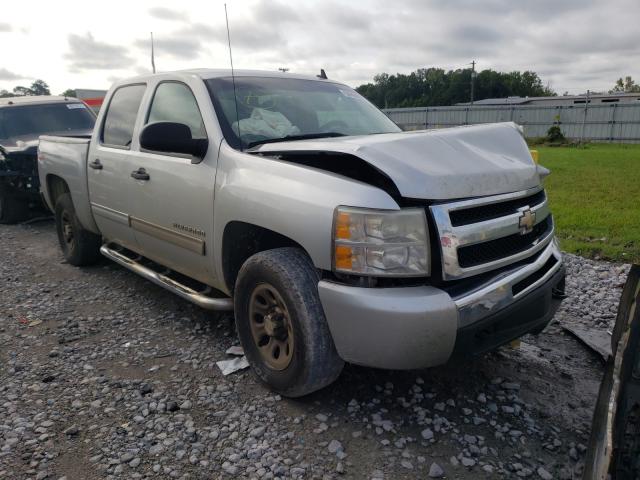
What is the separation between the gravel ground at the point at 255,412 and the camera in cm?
239

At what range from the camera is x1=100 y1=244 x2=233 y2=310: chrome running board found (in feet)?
10.8

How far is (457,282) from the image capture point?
2.46m

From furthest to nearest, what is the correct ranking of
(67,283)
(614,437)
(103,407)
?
(67,283) → (103,407) → (614,437)

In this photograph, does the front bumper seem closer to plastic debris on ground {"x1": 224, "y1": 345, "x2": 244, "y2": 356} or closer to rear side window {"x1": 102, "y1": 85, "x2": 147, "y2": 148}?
plastic debris on ground {"x1": 224, "y1": 345, "x2": 244, "y2": 356}

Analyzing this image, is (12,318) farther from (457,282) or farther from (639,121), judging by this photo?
(639,121)

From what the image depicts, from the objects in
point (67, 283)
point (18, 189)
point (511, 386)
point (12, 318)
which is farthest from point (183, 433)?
point (18, 189)

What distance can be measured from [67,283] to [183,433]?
3187 mm

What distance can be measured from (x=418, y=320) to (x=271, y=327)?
87 centimetres

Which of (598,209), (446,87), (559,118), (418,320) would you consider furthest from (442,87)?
(418,320)

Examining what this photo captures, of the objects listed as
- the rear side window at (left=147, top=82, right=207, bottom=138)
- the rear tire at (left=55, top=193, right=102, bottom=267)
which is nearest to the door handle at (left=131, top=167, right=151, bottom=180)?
the rear side window at (left=147, top=82, right=207, bottom=138)

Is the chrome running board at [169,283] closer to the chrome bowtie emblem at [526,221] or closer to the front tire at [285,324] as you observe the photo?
the front tire at [285,324]

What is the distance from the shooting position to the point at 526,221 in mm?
2709

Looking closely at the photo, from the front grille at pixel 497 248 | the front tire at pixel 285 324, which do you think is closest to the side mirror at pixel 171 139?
the front tire at pixel 285 324

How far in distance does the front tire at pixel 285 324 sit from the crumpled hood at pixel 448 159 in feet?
2.04
